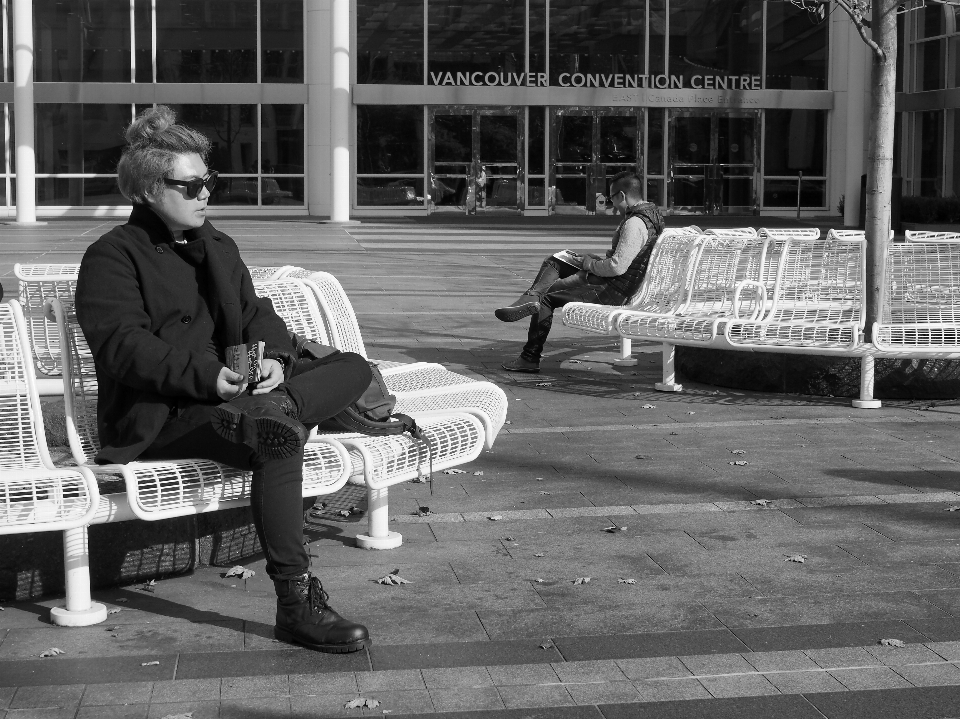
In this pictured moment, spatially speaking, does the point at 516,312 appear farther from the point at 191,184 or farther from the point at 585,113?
the point at 585,113

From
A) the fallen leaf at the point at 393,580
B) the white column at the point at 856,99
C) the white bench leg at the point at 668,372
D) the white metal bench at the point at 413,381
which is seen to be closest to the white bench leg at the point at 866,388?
the white bench leg at the point at 668,372

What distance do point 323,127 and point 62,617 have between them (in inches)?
1161

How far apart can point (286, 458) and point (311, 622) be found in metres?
0.48

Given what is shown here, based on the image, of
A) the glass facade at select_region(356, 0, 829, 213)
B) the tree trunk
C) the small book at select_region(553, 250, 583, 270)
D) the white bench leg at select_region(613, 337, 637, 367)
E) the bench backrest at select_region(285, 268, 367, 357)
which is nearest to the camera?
the bench backrest at select_region(285, 268, 367, 357)

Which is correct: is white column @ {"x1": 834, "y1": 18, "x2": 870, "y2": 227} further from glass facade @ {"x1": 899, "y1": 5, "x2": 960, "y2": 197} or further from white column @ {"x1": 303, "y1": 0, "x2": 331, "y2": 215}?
white column @ {"x1": 303, "y1": 0, "x2": 331, "y2": 215}

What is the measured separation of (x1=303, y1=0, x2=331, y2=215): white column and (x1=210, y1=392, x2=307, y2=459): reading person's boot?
95.4ft

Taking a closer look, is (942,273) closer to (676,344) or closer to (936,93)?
(676,344)

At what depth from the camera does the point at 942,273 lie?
28.4ft

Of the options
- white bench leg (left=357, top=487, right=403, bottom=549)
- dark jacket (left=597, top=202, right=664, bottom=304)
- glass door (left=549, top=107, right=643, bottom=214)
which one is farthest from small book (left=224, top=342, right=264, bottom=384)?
glass door (left=549, top=107, right=643, bottom=214)

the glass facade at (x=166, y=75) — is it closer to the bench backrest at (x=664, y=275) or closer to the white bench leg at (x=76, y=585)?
the bench backrest at (x=664, y=275)

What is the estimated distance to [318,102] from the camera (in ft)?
107

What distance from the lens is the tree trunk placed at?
27.9 feet

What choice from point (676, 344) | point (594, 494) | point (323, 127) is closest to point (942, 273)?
point (676, 344)

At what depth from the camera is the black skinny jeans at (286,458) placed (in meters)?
4.01
